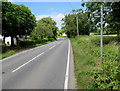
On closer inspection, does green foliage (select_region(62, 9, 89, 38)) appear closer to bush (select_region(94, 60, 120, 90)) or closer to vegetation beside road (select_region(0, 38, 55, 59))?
vegetation beside road (select_region(0, 38, 55, 59))

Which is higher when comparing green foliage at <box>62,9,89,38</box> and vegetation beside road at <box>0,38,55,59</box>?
green foliage at <box>62,9,89,38</box>

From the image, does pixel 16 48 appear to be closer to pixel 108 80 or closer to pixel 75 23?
pixel 108 80

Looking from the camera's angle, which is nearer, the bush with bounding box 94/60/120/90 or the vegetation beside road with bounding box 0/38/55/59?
the bush with bounding box 94/60/120/90

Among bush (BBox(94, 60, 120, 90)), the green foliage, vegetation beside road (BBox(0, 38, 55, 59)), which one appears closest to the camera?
bush (BBox(94, 60, 120, 90))

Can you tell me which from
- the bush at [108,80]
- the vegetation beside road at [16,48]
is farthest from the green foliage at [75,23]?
the bush at [108,80]

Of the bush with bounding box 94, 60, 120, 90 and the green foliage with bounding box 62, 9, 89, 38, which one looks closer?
the bush with bounding box 94, 60, 120, 90

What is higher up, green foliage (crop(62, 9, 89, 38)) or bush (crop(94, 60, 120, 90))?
green foliage (crop(62, 9, 89, 38))

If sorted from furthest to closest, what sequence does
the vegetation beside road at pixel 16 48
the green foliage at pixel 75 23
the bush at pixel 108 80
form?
the green foliage at pixel 75 23 < the vegetation beside road at pixel 16 48 < the bush at pixel 108 80

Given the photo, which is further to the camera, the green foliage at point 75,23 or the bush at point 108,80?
the green foliage at point 75,23

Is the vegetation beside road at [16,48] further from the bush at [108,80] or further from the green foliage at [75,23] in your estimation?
the green foliage at [75,23]

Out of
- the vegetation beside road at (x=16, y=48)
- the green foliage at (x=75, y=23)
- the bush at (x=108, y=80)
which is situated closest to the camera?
the bush at (x=108, y=80)

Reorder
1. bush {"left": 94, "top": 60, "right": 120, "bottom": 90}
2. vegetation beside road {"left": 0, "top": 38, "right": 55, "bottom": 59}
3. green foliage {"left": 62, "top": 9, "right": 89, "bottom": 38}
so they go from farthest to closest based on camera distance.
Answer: green foliage {"left": 62, "top": 9, "right": 89, "bottom": 38}
vegetation beside road {"left": 0, "top": 38, "right": 55, "bottom": 59}
bush {"left": 94, "top": 60, "right": 120, "bottom": 90}

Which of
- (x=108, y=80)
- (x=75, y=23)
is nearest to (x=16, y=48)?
(x=108, y=80)

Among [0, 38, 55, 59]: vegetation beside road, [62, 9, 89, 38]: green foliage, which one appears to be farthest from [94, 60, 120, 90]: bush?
[62, 9, 89, 38]: green foliage
